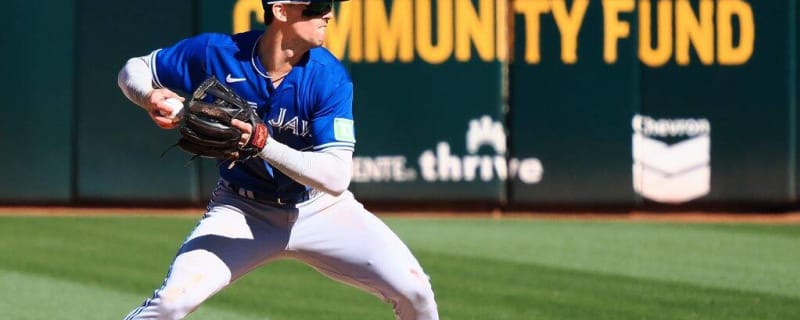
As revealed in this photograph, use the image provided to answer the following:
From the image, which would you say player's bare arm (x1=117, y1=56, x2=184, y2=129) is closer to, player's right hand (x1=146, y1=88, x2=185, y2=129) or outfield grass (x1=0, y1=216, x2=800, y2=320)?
player's right hand (x1=146, y1=88, x2=185, y2=129)

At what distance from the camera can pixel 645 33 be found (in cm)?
1270

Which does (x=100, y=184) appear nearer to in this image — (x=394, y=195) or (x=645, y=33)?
(x=394, y=195)

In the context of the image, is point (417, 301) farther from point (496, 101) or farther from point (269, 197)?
point (496, 101)

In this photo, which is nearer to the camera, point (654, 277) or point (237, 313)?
point (237, 313)

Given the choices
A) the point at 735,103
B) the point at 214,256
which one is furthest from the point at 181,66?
the point at 735,103

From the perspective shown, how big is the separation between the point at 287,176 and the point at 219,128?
607 millimetres

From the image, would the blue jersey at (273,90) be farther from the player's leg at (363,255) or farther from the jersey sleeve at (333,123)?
the player's leg at (363,255)

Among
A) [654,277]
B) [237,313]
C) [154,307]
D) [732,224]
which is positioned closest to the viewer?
[154,307]

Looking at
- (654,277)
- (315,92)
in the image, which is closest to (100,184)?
(654,277)

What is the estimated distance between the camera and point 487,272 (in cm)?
916

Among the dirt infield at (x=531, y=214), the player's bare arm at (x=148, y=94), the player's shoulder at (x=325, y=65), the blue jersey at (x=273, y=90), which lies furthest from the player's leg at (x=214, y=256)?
the dirt infield at (x=531, y=214)

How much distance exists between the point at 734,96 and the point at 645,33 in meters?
0.95

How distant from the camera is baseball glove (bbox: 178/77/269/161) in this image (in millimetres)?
4914

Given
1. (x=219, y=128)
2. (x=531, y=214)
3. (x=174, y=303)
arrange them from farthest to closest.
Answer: (x=531, y=214) → (x=174, y=303) → (x=219, y=128)
